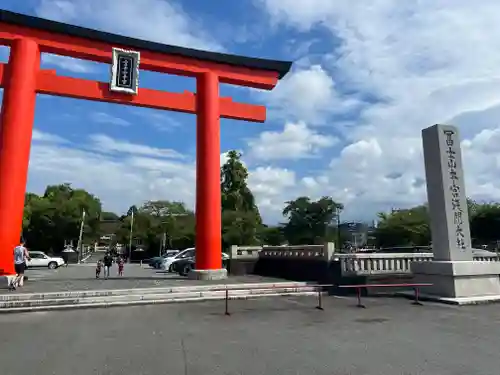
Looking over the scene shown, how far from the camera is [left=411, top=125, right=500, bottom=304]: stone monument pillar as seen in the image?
38.9 feet

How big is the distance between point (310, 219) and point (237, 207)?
21968 mm

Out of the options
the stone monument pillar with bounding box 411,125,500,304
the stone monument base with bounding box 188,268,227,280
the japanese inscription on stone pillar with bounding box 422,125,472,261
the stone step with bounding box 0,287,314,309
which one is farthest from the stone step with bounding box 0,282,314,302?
the japanese inscription on stone pillar with bounding box 422,125,472,261

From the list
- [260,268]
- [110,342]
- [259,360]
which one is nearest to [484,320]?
[259,360]

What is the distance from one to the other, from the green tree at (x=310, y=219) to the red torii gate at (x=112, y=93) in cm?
4594

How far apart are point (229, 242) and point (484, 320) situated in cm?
3460

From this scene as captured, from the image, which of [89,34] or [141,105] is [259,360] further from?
[89,34]

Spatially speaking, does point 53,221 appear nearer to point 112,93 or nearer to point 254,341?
point 112,93

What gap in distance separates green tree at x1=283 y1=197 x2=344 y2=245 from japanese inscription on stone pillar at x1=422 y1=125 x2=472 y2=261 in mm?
49483

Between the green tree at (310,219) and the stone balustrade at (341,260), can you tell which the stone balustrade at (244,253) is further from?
the green tree at (310,219)

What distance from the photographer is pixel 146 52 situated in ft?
53.9

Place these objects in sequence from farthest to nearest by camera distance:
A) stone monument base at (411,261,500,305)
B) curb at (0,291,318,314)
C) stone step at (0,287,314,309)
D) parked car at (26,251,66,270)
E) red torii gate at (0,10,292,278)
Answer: parked car at (26,251,66,270)
red torii gate at (0,10,292,278)
stone monument base at (411,261,500,305)
stone step at (0,287,314,309)
curb at (0,291,318,314)

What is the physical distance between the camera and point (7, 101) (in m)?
14.3

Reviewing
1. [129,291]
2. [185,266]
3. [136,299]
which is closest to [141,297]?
[136,299]

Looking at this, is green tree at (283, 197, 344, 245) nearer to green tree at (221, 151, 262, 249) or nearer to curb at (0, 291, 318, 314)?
green tree at (221, 151, 262, 249)
